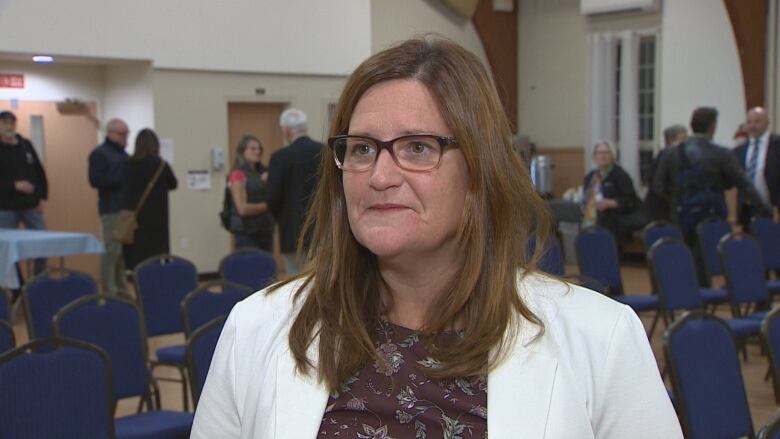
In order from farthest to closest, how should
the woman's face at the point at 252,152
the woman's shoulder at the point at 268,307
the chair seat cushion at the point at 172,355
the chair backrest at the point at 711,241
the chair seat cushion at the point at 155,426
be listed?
the woman's face at the point at 252,152
the chair backrest at the point at 711,241
the chair seat cushion at the point at 172,355
the chair seat cushion at the point at 155,426
the woman's shoulder at the point at 268,307

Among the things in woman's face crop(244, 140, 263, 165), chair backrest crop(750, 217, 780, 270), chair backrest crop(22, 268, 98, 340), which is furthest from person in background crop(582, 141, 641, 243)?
chair backrest crop(22, 268, 98, 340)

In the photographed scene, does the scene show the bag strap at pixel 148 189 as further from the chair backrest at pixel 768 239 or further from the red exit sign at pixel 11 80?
the chair backrest at pixel 768 239

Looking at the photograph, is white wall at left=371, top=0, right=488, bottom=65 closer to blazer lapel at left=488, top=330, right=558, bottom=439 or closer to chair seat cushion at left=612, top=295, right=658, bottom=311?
chair seat cushion at left=612, top=295, right=658, bottom=311

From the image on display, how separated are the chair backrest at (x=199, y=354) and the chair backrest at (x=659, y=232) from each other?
13.9ft

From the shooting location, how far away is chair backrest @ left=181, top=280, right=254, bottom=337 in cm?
461

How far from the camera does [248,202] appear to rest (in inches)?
306

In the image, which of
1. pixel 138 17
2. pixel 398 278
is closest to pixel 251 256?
pixel 398 278

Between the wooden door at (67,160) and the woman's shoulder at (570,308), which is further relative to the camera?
the wooden door at (67,160)

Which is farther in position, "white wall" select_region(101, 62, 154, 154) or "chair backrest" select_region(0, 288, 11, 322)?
"white wall" select_region(101, 62, 154, 154)

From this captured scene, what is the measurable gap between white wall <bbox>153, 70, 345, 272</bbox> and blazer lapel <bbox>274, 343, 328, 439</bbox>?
9282mm

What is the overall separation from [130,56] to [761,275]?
7.08 m

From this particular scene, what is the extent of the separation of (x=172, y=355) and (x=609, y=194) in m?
5.89

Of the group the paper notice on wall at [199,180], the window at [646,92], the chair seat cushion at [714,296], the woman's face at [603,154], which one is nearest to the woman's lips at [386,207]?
the chair seat cushion at [714,296]

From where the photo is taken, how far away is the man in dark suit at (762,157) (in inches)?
352
